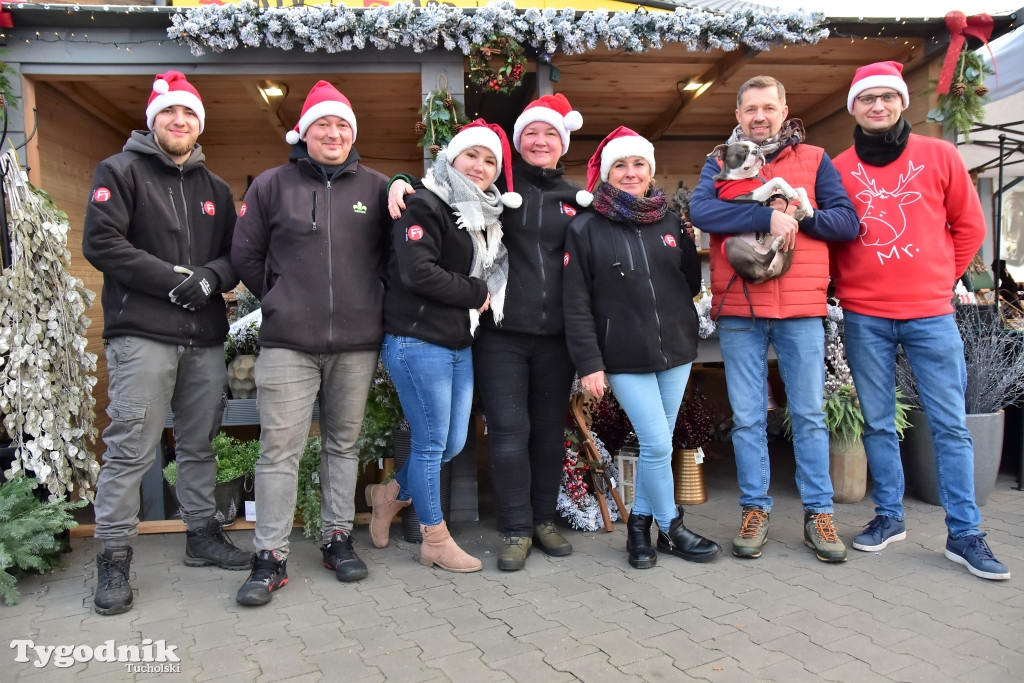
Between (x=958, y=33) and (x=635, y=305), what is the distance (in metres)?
3.01

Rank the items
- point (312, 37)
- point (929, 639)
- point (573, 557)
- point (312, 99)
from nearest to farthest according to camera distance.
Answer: point (929, 639)
point (312, 99)
point (573, 557)
point (312, 37)

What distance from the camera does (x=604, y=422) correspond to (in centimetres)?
439

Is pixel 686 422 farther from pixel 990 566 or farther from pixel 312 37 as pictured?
pixel 312 37

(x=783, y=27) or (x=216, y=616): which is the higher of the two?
(x=783, y=27)

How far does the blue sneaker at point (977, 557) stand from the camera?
9.87ft

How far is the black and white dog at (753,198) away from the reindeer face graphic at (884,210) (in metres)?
0.32

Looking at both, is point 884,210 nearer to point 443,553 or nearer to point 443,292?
point 443,292

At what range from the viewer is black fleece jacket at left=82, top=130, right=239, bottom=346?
2902mm

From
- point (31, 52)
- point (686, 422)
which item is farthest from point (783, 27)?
point (31, 52)

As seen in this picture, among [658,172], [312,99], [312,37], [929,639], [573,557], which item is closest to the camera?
[929,639]

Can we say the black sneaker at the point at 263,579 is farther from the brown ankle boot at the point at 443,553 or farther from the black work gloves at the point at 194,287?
the black work gloves at the point at 194,287

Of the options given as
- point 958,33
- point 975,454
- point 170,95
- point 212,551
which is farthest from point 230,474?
point 958,33

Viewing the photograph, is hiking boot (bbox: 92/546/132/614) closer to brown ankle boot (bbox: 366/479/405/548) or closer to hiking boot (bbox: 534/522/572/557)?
brown ankle boot (bbox: 366/479/405/548)

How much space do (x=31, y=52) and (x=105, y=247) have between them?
1.86m
